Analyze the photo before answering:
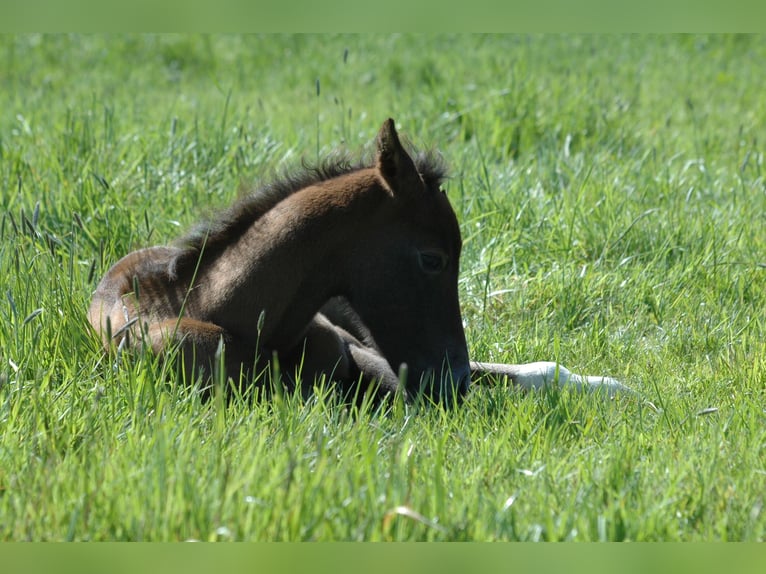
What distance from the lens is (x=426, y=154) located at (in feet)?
14.3

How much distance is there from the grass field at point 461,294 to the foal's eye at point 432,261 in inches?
22.2

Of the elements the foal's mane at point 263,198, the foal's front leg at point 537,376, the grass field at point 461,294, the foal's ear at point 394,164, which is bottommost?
the foal's front leg at point 537,376

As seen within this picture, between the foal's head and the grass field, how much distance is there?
251mm

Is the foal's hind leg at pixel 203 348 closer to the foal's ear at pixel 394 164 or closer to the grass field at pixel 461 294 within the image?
the grass field at pixel 461 294

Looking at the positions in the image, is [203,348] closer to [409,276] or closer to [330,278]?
[330,278]

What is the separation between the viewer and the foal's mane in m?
4.35

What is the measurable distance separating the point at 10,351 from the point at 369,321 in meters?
1.52

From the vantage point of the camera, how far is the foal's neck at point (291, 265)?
4.13 m

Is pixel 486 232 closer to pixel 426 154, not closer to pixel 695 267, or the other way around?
pixel 695 267

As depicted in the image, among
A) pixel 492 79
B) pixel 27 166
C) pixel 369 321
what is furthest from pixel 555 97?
pixel 369 321

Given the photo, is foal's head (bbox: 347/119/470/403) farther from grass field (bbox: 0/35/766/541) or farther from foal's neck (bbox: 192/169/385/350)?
grass field (bbox: 0/35/766/541)

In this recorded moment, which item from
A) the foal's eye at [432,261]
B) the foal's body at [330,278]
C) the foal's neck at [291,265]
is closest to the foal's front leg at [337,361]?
the foal's body at [330,278]

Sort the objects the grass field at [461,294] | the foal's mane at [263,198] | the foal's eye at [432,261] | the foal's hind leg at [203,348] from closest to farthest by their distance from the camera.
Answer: the grass field at [461,294], the foal's hind leg at [203,348], the foal's eye at [432,261], the foal's mane at [263,198]

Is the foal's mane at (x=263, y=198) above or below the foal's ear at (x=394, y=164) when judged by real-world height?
below
